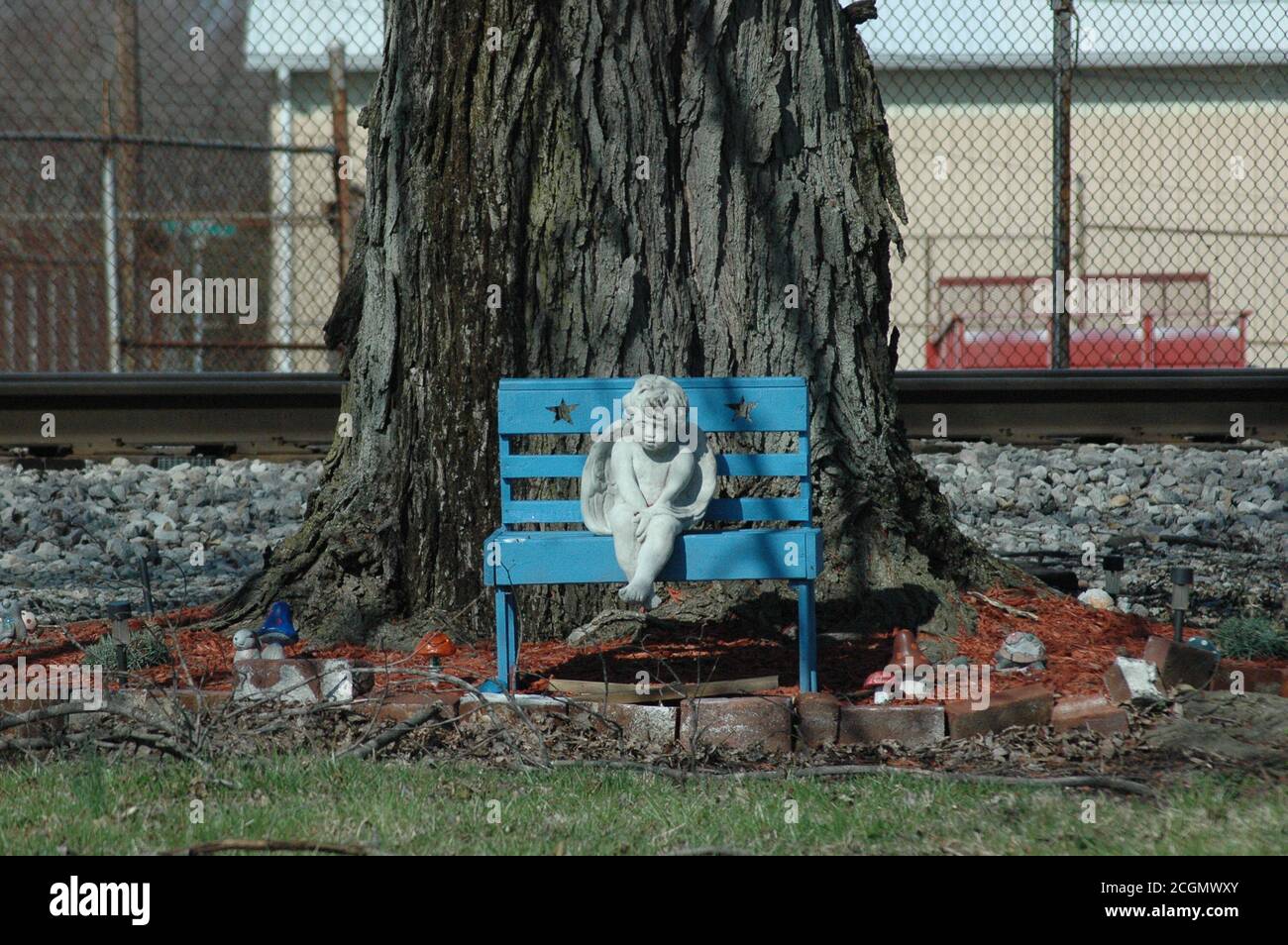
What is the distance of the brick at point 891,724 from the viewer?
154 inches

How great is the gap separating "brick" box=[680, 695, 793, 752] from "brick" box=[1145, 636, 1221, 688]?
1.14 meters

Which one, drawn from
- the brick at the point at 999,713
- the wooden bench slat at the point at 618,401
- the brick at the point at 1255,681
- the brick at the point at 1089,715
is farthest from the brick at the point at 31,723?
the brick at the point at 1255,681

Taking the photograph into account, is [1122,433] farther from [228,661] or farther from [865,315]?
[228,661]

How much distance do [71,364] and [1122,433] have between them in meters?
11.8

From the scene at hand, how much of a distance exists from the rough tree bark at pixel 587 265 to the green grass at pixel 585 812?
4.17 feet

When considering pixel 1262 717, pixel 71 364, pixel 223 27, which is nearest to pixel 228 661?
pixel 1262 717

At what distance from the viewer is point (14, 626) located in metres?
5.02

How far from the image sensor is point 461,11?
186 inches

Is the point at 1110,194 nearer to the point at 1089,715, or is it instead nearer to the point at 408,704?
the point at 1089,715

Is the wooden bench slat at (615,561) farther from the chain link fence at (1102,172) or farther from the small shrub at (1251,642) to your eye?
the chain link fence at (1102,172)

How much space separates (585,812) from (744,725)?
73 cm

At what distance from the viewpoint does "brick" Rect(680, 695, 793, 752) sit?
152 inches

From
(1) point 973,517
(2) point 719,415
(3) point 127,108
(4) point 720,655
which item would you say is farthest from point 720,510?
(3) point 127,108

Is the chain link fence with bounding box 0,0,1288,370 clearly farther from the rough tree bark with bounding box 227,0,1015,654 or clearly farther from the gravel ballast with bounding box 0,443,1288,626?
the rough tree bark with bounding box 227,0,1015,654
